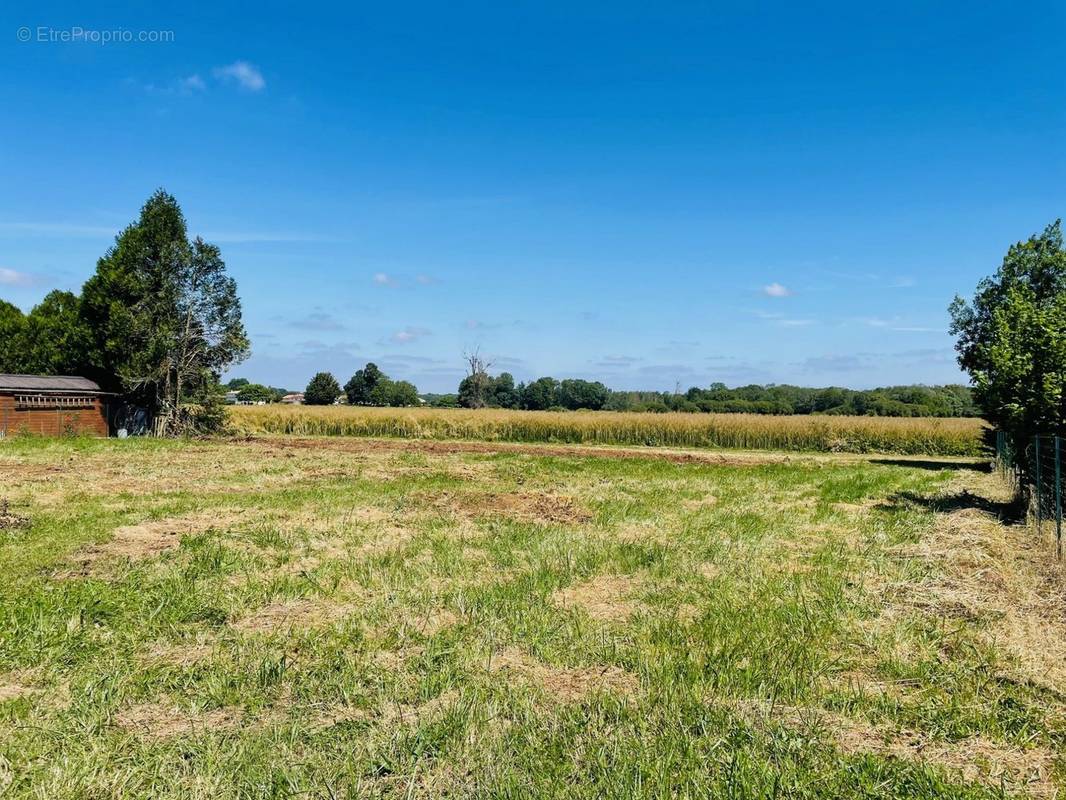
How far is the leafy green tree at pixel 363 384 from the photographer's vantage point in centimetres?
8675

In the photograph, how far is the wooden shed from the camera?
23.6 m

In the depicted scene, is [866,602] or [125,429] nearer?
[866,602]

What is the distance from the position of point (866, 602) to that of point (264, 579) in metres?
5.81

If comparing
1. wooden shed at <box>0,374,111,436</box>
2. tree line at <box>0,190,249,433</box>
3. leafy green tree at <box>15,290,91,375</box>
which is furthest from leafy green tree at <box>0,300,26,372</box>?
wooden shed at <box>0,374,111,436</box>

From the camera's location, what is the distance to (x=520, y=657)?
4.43 m

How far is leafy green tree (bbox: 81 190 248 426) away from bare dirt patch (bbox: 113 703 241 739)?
27523 millimetres

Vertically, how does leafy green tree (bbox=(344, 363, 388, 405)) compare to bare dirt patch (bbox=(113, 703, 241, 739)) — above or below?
above

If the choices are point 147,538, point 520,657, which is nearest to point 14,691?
point 520,657

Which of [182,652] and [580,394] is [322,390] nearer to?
[580,394]

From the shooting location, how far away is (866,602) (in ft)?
18.8

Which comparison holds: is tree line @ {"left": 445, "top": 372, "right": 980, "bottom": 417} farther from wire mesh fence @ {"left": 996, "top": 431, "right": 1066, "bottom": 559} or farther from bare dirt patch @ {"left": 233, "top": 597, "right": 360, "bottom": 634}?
bare dirt patch @ {"left": 233, "top": 597, "right": 360, "bottom": 634}

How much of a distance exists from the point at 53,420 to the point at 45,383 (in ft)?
5.18

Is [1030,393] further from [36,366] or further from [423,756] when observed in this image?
[36,366]

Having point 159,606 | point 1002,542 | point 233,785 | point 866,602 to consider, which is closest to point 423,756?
point 233,785
